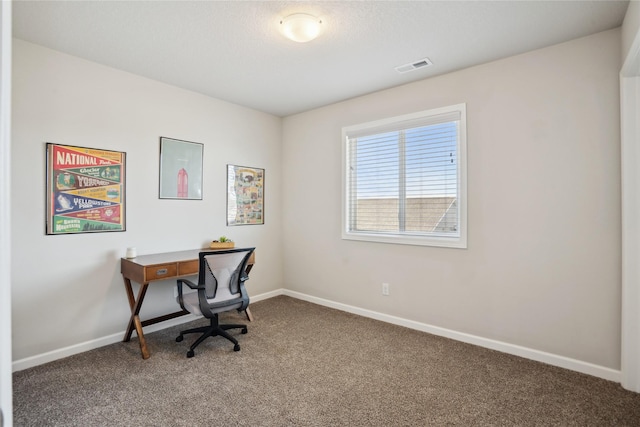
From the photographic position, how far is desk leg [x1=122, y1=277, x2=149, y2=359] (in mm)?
2760

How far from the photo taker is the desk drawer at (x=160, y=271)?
2740mm

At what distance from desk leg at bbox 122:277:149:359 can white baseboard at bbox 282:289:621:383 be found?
2129 mm

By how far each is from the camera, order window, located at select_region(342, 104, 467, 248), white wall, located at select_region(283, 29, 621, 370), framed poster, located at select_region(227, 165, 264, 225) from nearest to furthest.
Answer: white wall, located at select_region(283, 29, 621, 370), window, located at select_region(342, 104, 467, 248), framed poster, located at select_region(227, 165, 264, 225)

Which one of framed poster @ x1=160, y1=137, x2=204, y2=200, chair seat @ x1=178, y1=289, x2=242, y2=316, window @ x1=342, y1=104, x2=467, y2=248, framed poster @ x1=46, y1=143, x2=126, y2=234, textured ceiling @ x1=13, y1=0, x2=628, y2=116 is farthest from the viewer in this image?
framed poster @ x1=160, y1=137, x2=204, y2=200

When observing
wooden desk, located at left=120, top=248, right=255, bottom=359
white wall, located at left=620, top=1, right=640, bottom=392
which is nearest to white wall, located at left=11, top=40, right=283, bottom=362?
wooden desk, located at left=120, top=248, right=255, bottom=359

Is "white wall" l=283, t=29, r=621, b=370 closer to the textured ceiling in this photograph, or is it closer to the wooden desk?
the textured ceiling

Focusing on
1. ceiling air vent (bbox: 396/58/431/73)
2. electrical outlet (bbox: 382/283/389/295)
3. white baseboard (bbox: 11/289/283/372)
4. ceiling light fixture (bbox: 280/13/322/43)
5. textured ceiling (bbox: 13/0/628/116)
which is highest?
ceiling air vent (bbox: 396/58/431/73)

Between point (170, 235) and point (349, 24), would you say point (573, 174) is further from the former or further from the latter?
point (170, 235)

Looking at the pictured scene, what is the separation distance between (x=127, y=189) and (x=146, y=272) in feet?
3.04

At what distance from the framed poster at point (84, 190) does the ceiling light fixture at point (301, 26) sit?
1.99 m

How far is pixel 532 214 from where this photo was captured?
2.70 m

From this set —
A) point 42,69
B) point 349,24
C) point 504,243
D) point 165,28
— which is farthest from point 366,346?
point 42,69

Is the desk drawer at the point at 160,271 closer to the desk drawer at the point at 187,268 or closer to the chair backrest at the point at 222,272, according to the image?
the desk drawer at the point at 187,268

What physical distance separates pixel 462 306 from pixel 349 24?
262 cm
